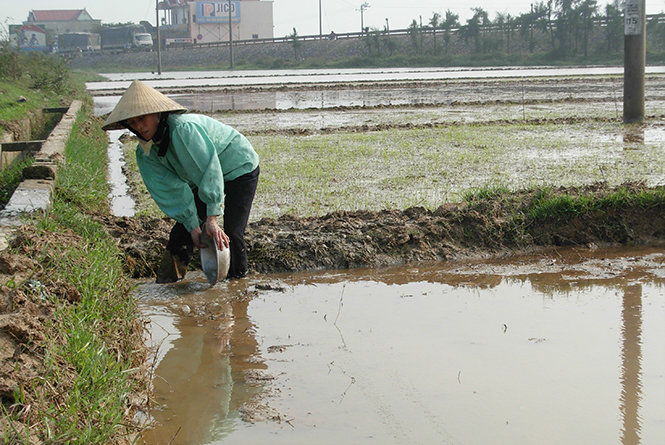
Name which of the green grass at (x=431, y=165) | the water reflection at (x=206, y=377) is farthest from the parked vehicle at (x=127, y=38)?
the water reflection at (x=206, y=377)

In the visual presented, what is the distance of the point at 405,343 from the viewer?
3.31m

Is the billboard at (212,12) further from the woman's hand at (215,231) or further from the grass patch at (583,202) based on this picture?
the woman's hand at (215,231)

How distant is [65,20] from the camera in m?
95.3

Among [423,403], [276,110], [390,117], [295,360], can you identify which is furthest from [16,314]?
[276,110]

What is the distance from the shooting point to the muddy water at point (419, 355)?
2.53 metres

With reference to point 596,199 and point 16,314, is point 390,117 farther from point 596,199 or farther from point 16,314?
point 16,314

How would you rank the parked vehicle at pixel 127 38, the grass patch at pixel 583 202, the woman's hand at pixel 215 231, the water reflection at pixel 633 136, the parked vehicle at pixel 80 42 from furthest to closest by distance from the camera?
the parked vehicle at pixel 80 42 < the parked vehicle at pixel 127 38 < the water reflection at pixel 633 136 < the grass patch at pixel 583 202 < the woman's hand at pixel 215 231

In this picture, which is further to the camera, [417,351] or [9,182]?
[9,182]

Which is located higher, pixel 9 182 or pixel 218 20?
pixel 218 20

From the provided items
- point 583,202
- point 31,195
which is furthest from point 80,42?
point 583,202

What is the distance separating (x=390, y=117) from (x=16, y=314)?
12785mm

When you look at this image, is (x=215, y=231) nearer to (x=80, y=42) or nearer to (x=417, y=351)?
(x=417, y=351)

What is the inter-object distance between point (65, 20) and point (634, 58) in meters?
98.7

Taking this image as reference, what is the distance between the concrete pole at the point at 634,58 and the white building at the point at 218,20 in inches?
2879
